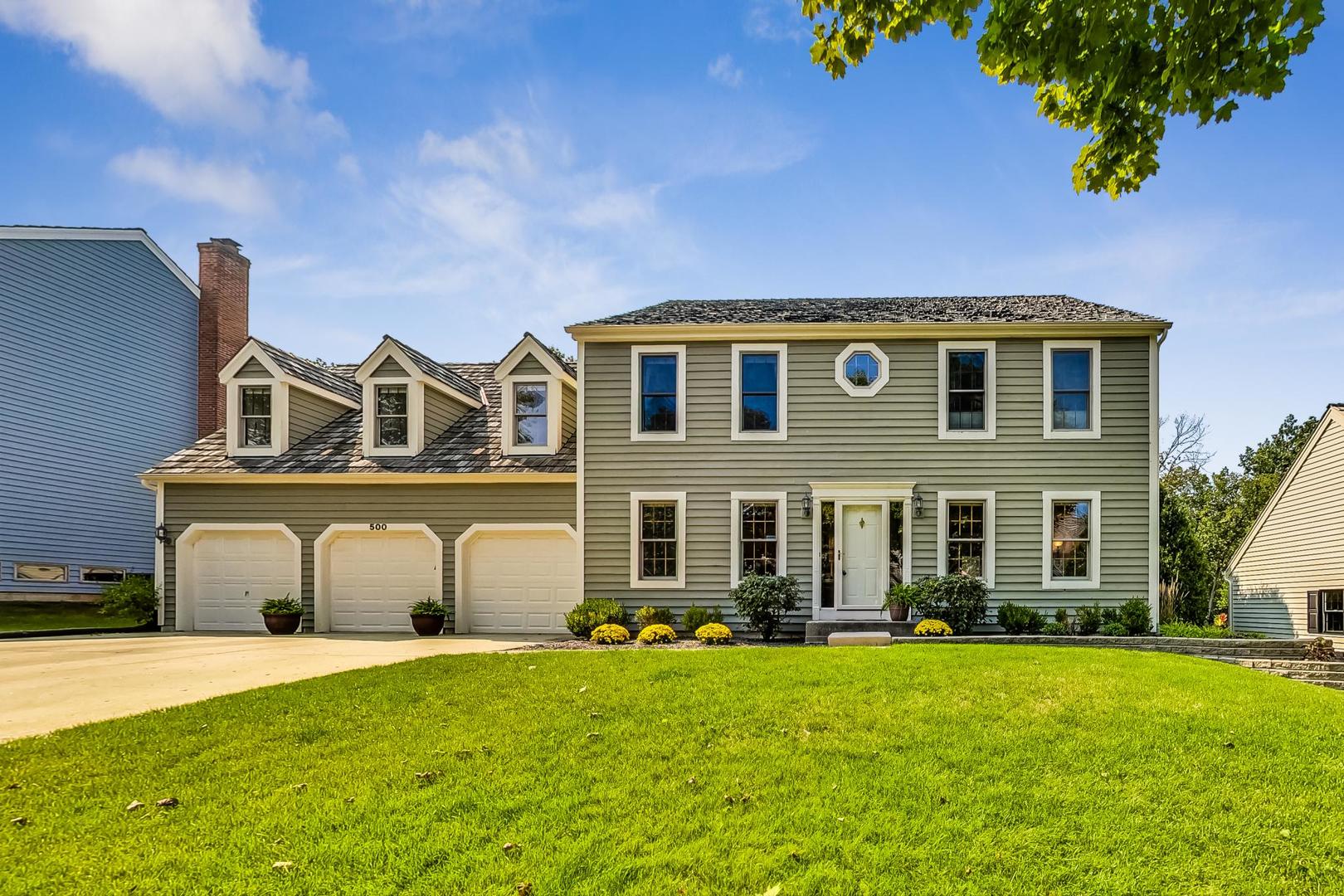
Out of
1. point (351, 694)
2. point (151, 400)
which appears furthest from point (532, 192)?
point (151, 400)

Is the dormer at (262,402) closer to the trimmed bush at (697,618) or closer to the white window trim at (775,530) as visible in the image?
the trimmed bush at (697,618)

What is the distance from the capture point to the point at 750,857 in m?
4.27

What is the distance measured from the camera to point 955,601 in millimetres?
14336

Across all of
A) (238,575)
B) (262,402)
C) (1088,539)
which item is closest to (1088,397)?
(1088,539)

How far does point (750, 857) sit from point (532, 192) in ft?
39.6

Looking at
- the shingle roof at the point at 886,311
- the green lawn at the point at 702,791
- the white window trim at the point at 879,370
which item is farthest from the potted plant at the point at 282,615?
the white window trim at the point at 879,370

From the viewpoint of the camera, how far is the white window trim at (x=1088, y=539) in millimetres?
15047

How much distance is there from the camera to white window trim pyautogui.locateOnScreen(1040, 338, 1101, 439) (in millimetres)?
15305

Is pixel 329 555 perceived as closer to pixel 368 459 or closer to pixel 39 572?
pixel 368 459

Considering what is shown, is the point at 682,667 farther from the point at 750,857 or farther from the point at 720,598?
the point at 720,598

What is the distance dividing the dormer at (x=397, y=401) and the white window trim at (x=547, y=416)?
1.89 metres

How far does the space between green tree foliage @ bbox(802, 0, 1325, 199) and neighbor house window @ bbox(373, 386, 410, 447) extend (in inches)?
544

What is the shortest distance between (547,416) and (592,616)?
15.5 feet

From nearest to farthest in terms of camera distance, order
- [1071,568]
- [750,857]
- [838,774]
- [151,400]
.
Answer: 1. [750,857]
2. [838,774]
3. [1071,568]
4. [151,400]
